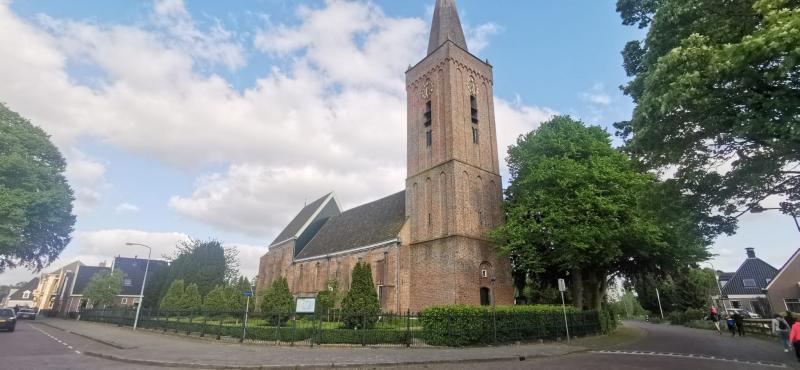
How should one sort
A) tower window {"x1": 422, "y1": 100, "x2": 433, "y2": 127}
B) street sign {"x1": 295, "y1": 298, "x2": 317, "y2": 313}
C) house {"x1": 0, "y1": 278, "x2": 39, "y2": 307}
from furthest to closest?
house {"x1": 0, "y1": 278, "x2": 39, "y2": 307}, tower window {"x1": 422, "y1": 100, "x2": 433, "y2": 127}, street sign {"x1": 295, "y1": 298, "x2": 317, "y2": 313}

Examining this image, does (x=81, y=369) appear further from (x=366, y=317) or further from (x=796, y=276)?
(x=796, y=276)

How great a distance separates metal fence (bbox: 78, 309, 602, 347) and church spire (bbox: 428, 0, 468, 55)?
22.0 metres

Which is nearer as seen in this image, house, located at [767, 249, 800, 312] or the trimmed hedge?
the trimmed hedge

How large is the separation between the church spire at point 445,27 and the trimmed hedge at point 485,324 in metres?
21.6

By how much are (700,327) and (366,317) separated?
99.5 feet

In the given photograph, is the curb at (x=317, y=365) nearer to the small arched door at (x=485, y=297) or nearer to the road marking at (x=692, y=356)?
the road marking at (x=692, y=356)

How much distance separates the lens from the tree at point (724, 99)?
26.3 ft

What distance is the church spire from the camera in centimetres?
3197

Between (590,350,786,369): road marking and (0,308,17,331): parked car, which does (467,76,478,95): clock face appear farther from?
(0,308,17,331): parked car

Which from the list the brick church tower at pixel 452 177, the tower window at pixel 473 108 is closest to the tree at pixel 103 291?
the brick church tower at pixel 452 177

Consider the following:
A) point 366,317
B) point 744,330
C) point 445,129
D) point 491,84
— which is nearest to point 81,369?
point 366,317

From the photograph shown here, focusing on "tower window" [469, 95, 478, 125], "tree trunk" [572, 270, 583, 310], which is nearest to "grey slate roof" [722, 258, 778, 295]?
"tree trunk" [572, 270, 583, 310]

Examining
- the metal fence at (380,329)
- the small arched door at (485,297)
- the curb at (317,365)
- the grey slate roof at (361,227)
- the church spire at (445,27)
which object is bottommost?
the curb at (317,365)

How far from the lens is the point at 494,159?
3027cm
